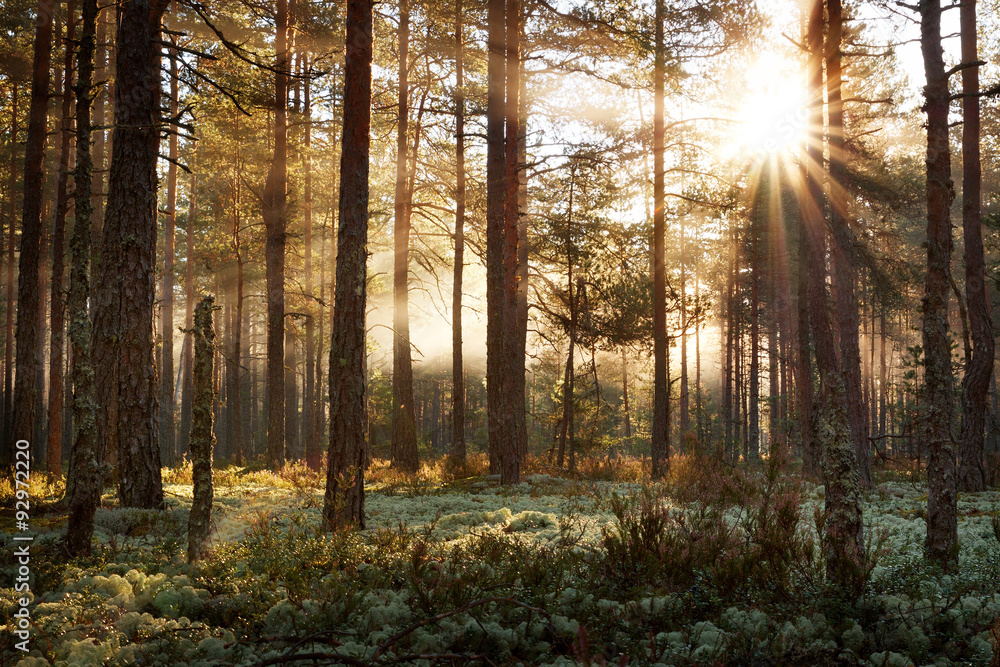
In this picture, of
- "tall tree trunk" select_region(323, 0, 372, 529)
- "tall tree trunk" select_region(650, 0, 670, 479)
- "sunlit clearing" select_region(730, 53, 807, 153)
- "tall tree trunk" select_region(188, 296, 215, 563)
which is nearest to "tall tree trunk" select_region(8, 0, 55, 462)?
"tall tree trunk" select_region(323, 0, 372, 529)

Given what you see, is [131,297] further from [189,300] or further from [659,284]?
[189,300]

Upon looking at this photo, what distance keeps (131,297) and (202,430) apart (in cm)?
368

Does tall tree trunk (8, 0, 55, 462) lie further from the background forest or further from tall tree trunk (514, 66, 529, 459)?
tall tree trunk (514, 66, 529, 459)

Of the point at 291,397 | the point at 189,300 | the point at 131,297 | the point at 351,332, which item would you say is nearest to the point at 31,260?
the point at 131,297

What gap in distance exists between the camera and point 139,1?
5.92 meters

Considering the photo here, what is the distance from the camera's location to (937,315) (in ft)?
17.5

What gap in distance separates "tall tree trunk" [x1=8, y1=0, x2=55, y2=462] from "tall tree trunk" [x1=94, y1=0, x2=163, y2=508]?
433 cm

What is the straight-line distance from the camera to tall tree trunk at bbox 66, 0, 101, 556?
4875mm

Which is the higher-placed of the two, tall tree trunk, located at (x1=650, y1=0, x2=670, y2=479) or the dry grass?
tall tree trunk, located at (x1=650, y1=0, x2=670, y2=479)

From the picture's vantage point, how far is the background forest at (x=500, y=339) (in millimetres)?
3789

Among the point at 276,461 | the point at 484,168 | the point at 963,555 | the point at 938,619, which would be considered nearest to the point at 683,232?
the point at 484,168

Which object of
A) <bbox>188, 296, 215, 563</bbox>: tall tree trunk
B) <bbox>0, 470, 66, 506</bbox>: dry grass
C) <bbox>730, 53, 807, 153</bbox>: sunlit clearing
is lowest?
<bbox>0, 470, 66, 506</bbox>: dry grass

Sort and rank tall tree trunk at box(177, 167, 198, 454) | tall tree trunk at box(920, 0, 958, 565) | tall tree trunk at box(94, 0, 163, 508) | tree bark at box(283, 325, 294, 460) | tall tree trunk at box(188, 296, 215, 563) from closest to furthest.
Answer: tall tree trunk at box(188, 296, 215, 563) → tall tree trunk at box(920, 0, 958, 565) → tall tree trunk at box(94, 0, 163, 508) → tall tree trunk at box(177, 167, 198, 454) → tree bark at box(283, 325, 294, 460)

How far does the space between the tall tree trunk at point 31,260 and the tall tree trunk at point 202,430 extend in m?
8.35
